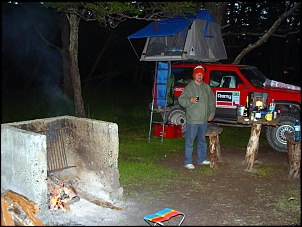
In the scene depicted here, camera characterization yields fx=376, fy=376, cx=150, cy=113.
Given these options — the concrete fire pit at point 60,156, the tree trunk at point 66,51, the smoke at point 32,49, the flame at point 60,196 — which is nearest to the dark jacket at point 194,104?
the concrete fire pit at point 60,156

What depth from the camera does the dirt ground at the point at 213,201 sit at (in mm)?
5090

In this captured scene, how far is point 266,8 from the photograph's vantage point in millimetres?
28312

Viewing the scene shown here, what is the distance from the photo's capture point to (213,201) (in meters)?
5.85

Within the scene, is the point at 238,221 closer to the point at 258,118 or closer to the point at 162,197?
the point at 162,197

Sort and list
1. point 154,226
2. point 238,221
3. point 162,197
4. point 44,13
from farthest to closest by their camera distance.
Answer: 1. point 44,13
2. point 162,197
3. point 238,221
4. point 154,226

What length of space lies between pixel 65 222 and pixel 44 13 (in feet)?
62.7

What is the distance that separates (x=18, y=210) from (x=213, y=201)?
2.87 meters

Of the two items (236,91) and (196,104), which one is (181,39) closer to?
(236,91)

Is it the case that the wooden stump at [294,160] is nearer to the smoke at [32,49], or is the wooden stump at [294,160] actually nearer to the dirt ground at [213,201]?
the dirt ground at [213,201]

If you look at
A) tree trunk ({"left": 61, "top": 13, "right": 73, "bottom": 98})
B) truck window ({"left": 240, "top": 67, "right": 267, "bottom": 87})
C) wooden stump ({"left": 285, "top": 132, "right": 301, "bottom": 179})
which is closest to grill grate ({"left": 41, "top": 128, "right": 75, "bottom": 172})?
wooden stump ({"left": 285, "top": 132, "right": 301, "bottom": 179})

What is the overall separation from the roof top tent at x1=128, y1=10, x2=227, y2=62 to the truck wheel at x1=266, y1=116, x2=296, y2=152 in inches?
115

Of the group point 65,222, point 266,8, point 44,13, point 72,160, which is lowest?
point 65,222

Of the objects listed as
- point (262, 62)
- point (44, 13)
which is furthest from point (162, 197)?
point (262, 62)

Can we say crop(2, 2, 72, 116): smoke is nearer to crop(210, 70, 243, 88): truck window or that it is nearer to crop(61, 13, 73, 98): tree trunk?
crop(61, 13, 73, 98): tree trunk
